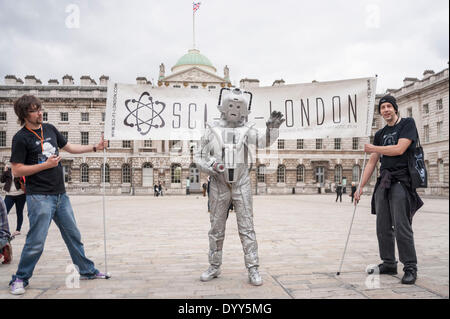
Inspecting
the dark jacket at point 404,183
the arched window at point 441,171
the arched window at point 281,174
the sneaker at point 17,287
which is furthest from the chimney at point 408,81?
the sneaker at point 17,287

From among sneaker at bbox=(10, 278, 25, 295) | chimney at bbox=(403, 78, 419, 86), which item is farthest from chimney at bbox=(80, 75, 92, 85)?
sneaker at bbox=(10, 278, 25, 295)

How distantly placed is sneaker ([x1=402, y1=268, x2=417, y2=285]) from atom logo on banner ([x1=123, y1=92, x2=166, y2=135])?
3.52 meters

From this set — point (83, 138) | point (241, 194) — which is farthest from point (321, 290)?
point (83, 138)

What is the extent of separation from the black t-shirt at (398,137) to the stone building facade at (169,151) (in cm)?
3189

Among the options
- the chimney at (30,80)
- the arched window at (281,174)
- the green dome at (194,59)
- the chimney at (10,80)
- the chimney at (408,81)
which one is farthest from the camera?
the green dome at (194,59)

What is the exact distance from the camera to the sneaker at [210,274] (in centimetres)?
384

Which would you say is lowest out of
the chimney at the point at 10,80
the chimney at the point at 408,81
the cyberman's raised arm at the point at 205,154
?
the cyberman's raised arm at the point at 205,154

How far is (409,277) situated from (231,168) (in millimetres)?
2336

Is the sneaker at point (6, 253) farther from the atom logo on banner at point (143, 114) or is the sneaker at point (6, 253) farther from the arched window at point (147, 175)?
the arched window at point (147, 175)

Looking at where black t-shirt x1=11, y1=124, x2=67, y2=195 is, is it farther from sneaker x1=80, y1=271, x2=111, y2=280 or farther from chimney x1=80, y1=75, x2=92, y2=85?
chimney x1=80, y1=75, x2=92, y2=85

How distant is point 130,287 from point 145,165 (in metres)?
36.4

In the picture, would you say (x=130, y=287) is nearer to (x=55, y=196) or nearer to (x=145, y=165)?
(x=55, y=196)

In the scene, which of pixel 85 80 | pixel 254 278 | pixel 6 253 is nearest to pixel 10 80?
pixel 85 80
